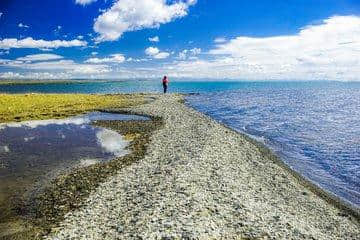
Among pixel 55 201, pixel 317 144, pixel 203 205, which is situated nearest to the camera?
pixel 203 205

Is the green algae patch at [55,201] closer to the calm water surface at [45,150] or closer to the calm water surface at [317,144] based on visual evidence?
the calm water surface at [45,150]

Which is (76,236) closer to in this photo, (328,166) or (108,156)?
(108,156)

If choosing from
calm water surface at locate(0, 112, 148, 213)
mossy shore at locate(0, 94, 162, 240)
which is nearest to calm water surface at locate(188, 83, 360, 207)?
mossy shore at locate(0, 94, 162, 240)

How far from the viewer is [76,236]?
667 inches

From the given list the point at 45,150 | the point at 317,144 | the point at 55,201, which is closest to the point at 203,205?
the point at 55,201

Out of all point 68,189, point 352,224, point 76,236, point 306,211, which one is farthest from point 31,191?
point 352,224

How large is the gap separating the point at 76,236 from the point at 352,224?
1473 cm

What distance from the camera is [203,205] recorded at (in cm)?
1983

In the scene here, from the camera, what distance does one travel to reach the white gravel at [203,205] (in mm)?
17406

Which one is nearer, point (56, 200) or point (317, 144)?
point (56, 200)

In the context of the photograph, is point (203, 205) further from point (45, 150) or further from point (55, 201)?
point (45, 150)

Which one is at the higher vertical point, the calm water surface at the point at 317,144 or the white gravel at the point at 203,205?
the white gravel at the point at 203,205

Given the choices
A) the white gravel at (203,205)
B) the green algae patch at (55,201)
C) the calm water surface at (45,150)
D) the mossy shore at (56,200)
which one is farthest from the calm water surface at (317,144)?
the calm water surface at (45,150)

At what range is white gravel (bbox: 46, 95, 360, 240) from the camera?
17406 millimetres
